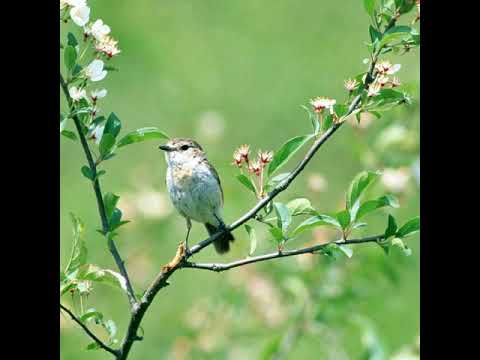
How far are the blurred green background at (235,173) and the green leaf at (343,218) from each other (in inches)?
14.5

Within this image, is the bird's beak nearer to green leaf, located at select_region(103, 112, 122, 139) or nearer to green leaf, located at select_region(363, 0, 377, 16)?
green leaf, located at select_region(103, 112, 122, 139)

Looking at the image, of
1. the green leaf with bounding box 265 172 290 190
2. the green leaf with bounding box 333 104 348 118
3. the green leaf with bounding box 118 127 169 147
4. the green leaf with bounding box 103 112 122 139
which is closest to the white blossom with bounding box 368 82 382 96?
the green leaf with bounding box 333 104 348 118

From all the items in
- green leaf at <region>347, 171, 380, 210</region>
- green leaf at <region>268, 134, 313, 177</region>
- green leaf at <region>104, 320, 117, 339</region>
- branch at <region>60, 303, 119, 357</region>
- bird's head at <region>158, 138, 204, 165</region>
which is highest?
bird's head at <region>158, 138, 204, 165</region>

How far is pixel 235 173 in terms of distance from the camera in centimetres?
232

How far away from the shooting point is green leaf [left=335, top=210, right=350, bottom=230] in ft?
7.23

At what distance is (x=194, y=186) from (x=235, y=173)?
177cm

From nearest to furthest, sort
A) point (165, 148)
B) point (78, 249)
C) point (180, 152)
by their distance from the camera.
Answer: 1. point (78, 249)
2. point (165, 148)
3. point (180, 152)

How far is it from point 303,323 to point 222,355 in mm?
538

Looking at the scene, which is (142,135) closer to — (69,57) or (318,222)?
(69,57)

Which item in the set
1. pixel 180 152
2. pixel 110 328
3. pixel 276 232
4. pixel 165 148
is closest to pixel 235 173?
pixel 276 232

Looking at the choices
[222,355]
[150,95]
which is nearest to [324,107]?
[222,355]

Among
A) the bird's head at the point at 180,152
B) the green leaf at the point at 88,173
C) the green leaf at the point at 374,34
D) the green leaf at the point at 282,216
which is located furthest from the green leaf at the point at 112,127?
the bird's head at the point at 180,152

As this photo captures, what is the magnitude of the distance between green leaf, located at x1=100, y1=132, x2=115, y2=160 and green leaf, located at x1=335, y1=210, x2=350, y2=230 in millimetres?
665

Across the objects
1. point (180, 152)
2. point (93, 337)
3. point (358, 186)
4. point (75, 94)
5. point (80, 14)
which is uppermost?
point (180, 152)
